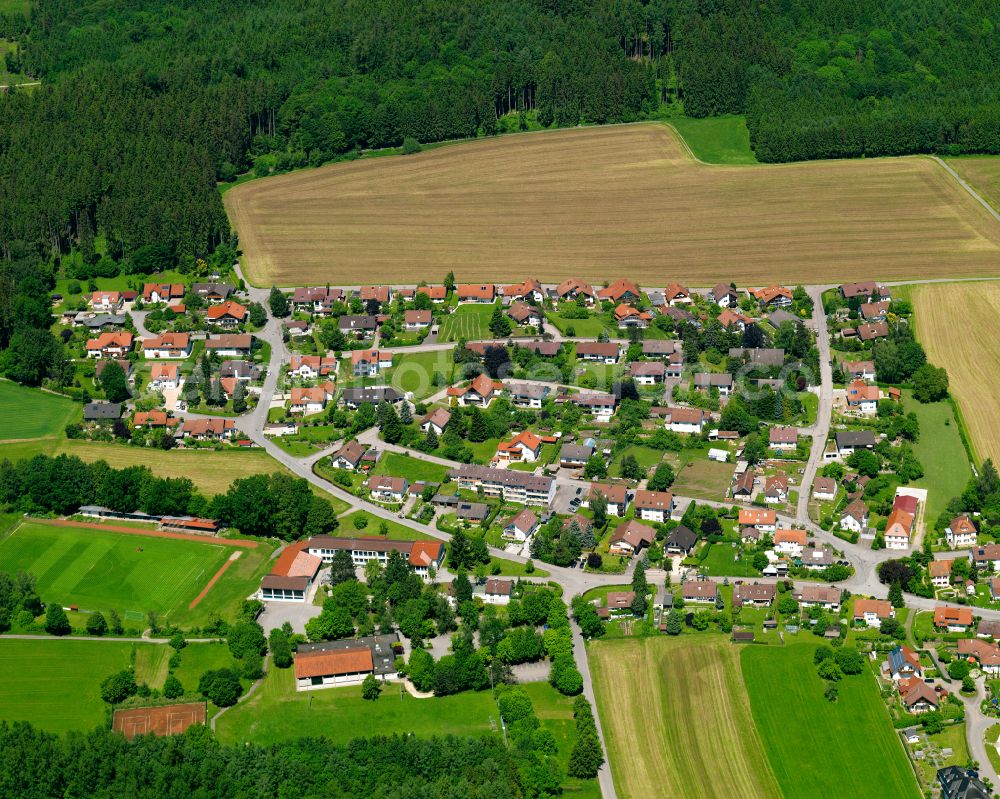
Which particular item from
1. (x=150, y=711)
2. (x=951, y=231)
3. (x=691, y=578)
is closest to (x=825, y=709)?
(x=691, y=578)

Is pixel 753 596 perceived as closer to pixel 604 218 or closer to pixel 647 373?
pixel 647 373

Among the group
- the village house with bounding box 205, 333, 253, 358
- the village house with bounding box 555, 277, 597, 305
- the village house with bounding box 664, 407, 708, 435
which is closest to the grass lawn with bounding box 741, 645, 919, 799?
the village house with bounding box 664, 407, 708, 435

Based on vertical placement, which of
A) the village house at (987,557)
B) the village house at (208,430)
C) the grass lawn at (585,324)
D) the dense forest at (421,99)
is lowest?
the village house at (208,430)

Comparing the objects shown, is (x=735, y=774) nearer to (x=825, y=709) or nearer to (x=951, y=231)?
(x=825, y=709)

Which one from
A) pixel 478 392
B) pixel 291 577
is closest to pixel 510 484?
pixel 478 392

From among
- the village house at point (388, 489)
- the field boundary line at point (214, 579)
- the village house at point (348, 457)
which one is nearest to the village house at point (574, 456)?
the village house at point (388, 489)

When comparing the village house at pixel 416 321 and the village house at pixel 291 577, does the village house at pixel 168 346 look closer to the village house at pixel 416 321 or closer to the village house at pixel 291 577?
the village house at pixel 416 321
